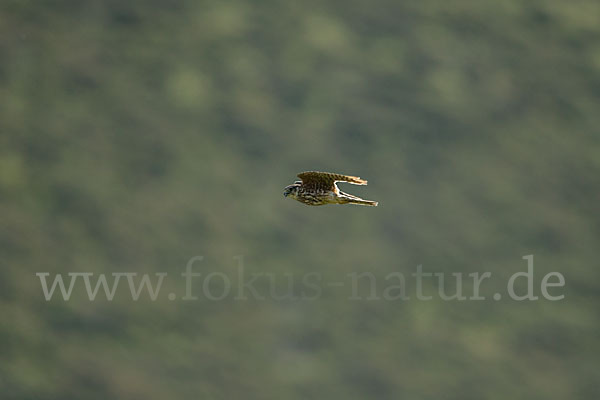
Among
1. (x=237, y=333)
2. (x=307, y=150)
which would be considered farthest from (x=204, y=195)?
(x=237, y=333)

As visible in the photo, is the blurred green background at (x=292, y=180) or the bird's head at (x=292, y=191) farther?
the blurred green background at (x=292, y=180)

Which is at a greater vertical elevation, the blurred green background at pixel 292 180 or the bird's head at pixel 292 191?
the blurred green background at pixel 292 180

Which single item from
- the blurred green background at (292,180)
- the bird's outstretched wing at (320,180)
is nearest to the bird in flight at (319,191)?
the bird's outstretched wing at (320,180)

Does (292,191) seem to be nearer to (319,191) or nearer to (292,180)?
(319,191)

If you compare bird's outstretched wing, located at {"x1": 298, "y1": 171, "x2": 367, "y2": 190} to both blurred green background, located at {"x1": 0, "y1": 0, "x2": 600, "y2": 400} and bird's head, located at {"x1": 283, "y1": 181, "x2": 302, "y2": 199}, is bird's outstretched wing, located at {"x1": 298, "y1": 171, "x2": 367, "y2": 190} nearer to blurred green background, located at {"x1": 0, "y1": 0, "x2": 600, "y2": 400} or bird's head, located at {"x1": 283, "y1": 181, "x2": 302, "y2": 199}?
bird's head, located at {"x1": 283, "y1": 181, "x2": 302, "y2": 199}

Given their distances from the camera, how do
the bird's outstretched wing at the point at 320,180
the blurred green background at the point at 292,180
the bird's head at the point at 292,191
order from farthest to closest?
1. the blurred green background at the point at 292,180
2. the bird's head at the point at 292,191
3. the bird's outstretched wing at the point at 320,180

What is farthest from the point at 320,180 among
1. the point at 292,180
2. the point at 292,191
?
the point at 292,180

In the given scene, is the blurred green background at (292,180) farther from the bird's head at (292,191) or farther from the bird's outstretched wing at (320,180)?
the bird's outstretched wing at (320,180)

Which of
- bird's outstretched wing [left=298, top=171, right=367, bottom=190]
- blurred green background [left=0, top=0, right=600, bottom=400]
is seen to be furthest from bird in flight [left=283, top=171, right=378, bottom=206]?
blurred green background [left=0, top=0, right=600, bottom=400]
